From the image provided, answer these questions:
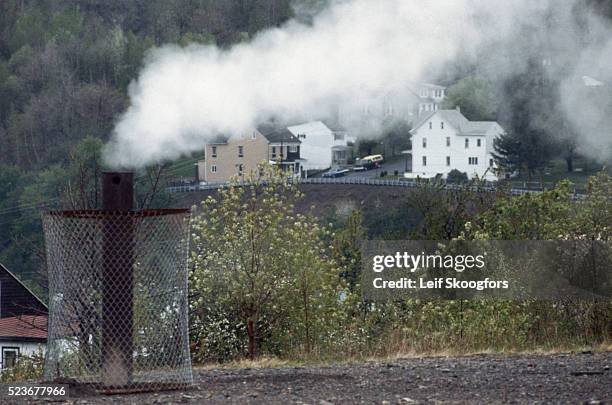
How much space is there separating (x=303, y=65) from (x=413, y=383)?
93101 millimetres

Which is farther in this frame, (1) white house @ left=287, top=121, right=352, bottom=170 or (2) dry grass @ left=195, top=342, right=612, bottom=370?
(1) white house @ left=287, top=121, right=352, bottom=170

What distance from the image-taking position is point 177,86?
91.8 m

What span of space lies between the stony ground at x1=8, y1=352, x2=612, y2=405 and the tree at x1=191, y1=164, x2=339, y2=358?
4.25m

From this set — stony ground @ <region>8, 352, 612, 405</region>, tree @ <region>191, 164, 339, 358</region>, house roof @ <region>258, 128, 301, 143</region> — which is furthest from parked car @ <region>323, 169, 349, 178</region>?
stony ground @ <region>8, 352, 612, 405</region>

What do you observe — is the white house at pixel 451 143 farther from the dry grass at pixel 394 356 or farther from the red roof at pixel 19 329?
the dry grass at pixel 394 356

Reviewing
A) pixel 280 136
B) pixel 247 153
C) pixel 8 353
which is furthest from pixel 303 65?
pixel 8 353

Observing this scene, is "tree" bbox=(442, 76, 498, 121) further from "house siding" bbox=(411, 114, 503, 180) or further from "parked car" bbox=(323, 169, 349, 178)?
"parked car" bbox=(323, 169, 349, 178)

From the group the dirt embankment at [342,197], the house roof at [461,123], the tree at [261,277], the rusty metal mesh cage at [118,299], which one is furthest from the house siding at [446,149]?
the rusty metal mesh cage at [118,299]

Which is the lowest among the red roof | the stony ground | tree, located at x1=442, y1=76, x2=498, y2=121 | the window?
the stony ground

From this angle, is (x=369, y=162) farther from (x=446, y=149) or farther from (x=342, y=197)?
(x=342, y=197)

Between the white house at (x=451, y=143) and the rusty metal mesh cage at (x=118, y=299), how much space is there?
82327 mm

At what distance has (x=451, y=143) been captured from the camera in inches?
3733

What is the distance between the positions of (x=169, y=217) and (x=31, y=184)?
73296 mm

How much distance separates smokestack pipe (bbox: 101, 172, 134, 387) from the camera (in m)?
9.48
